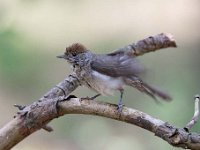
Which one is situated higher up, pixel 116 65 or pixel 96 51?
pixel 96 51

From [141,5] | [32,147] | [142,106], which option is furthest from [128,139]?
[141,5]

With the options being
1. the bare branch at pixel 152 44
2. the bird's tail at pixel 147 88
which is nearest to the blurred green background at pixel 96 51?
the bare branch at pixel 152 44

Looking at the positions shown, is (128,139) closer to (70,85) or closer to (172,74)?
(172,74)

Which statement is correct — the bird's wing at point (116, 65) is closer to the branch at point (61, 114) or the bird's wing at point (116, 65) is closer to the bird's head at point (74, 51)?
the bird's head at point (74, 51)

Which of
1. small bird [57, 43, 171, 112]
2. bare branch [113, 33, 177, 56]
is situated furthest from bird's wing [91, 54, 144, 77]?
bare branch [113, 33, 177, 56]

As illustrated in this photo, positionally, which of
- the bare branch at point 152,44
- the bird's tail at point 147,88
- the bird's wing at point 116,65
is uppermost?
the bare branch at point 152,44

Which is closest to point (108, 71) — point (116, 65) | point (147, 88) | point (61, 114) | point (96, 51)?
point (116, 65)

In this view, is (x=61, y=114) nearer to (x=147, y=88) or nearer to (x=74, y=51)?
(x=147, y=88)

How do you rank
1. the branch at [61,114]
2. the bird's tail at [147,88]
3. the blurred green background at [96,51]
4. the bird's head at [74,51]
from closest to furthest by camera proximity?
the branch at [61,114] → the bird's tail at [147,88] → the bird's head at [74,51] → the blurred green background at [96,51]
